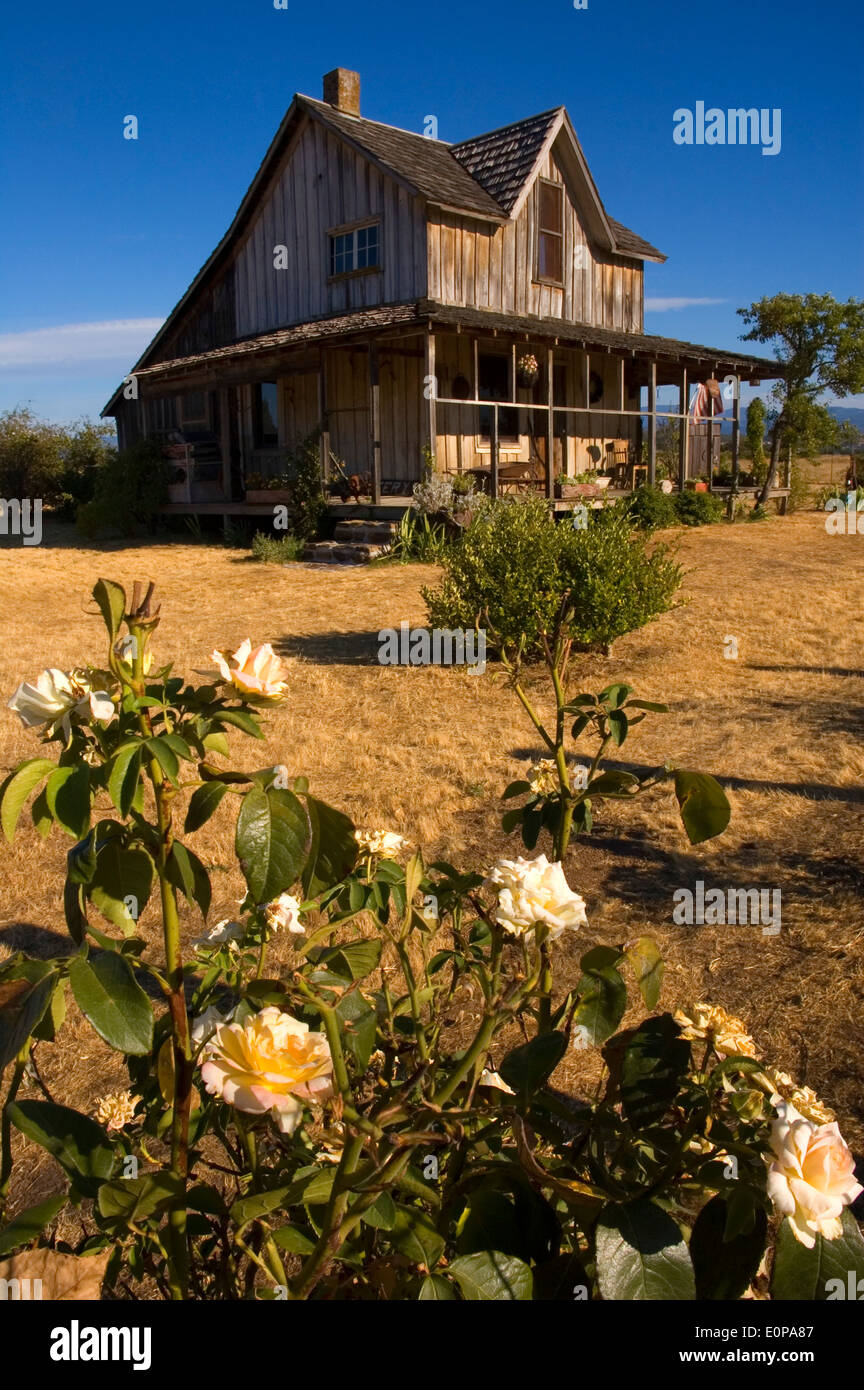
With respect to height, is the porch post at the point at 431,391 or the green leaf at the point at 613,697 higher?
the porch post at the point at 431,391

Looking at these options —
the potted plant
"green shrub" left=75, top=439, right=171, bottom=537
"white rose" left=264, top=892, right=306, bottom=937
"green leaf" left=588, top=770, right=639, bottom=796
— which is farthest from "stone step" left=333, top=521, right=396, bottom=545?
"green leaf" left=588, top=770, right=639, bottom=796

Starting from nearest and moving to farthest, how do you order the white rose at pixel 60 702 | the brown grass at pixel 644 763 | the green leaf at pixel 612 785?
1. the white rose at pixel 60 702
2. the green leaf at pixel 612 785
3. the brown grass at pixel 644 763

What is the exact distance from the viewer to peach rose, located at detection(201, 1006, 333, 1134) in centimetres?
102

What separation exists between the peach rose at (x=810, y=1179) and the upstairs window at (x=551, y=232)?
21060 mm

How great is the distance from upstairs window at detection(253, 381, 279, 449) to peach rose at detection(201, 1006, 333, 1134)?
21313mm

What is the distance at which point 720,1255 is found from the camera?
48.9 inches

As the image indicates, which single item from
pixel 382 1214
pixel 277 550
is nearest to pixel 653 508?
pixel 277 550

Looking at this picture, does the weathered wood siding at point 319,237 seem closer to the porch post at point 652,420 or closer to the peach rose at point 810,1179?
the porch post at point 652,420

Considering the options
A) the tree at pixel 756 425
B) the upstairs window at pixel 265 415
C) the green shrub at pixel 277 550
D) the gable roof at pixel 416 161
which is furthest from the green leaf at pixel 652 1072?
the tree at pixel 756 425

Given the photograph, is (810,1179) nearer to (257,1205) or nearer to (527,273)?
(257,1205)

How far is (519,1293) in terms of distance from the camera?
46.0 inches

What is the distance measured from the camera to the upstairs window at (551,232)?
66.1 ft

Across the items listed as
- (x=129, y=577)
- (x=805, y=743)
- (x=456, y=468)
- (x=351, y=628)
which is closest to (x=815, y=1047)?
(x=805, y=743)

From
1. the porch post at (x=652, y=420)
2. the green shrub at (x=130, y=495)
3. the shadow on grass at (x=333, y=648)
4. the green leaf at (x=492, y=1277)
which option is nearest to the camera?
the green leaf at (x=492, y=1277)
